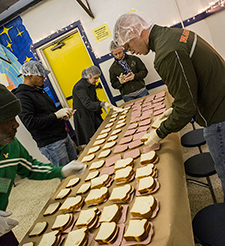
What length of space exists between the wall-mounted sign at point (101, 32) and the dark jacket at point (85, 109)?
1.62 metres

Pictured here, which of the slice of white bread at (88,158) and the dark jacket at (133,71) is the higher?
the dark jacket at (133,71)

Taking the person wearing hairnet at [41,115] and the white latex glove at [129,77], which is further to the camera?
the white latex glove at [129,77]

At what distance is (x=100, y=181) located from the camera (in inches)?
60.0

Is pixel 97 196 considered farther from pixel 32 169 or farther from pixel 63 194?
pixel 32 169

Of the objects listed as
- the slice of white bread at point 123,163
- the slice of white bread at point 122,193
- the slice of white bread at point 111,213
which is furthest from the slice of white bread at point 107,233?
the slice of white bread at point 123,163

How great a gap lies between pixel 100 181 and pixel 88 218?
0.36 m

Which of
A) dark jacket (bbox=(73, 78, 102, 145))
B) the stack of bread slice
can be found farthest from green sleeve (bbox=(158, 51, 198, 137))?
dark jacket (bbox=(73, 78, 102, 145))

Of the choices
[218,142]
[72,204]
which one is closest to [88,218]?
[72,204]

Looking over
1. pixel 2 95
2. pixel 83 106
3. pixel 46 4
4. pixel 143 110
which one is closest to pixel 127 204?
pixel 2 95

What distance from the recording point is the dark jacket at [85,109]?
9.77ft

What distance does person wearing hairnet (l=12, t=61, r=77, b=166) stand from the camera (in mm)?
2225

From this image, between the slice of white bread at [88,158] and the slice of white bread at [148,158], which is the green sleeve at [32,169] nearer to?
the slice of white bread at [88,158]

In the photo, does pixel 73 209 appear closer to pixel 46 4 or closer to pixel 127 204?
pixel 127 204

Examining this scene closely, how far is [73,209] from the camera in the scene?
1.39 m
